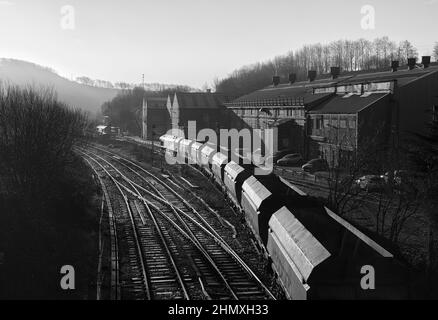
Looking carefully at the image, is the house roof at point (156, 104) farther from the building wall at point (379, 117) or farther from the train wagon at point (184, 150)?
the building wall at point (379, 117)

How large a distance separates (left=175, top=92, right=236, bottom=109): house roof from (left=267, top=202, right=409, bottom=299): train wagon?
174 ft

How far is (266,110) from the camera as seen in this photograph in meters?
48.6

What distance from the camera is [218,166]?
26.8m

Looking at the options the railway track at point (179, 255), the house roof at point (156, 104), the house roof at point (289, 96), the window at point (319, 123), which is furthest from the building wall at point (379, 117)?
the house roof at point (156, 104)

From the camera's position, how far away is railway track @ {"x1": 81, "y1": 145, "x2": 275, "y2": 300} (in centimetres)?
1253

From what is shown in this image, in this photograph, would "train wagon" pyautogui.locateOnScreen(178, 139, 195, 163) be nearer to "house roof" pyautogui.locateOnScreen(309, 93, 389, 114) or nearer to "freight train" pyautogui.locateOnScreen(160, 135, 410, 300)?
"house roof" pyautogui.locateOnScreen(309, 93, 389, 114)

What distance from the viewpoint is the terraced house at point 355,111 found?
3231cm

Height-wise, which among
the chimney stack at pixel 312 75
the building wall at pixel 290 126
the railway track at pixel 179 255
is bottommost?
the railway track at pixel 179 255

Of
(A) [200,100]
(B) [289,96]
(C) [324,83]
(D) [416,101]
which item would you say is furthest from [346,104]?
(A) [200,100]

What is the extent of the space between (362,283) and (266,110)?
133 feet

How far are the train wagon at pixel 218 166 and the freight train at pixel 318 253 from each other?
778 centimetres

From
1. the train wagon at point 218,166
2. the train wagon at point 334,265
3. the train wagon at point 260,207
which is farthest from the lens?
the train wagon at point 218,166

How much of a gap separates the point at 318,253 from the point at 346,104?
28562 mm
